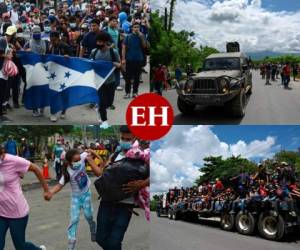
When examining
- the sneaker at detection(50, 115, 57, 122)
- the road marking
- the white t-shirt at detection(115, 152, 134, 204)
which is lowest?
the road marking

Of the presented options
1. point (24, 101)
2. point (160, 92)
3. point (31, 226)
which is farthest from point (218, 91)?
point (31, 226)

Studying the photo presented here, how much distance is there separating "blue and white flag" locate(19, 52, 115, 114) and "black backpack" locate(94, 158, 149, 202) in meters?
3.50

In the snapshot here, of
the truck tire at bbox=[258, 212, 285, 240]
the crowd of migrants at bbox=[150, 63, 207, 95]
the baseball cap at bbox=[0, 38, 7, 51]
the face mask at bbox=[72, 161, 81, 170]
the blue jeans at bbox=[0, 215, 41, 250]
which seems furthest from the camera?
the crowd of migrants at bbox=[150, 63, 207, 95]

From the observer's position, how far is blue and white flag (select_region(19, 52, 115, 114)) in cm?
869

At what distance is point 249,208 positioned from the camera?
6750 mm

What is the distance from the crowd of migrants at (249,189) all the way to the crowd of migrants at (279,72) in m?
6.23

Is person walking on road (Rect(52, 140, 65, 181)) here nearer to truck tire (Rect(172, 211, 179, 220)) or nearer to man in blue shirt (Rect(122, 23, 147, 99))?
truck tire (Rect(172, 211, 179, 220))

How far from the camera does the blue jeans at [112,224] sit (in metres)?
5.22

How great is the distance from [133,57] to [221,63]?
227 centimetres


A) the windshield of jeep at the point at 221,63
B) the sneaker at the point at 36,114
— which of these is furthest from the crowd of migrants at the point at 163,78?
the sneaker at the point at 36,114

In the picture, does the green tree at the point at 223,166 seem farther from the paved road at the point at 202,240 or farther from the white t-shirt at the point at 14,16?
the white t-shirt at the point at 14,16

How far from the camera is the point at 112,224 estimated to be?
5.32 meters

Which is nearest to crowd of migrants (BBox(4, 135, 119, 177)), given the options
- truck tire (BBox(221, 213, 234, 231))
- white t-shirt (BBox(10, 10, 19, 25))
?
truck tire (BBox(221, 213, 234, 231))

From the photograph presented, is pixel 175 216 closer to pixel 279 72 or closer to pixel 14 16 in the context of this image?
pixel 279 72
